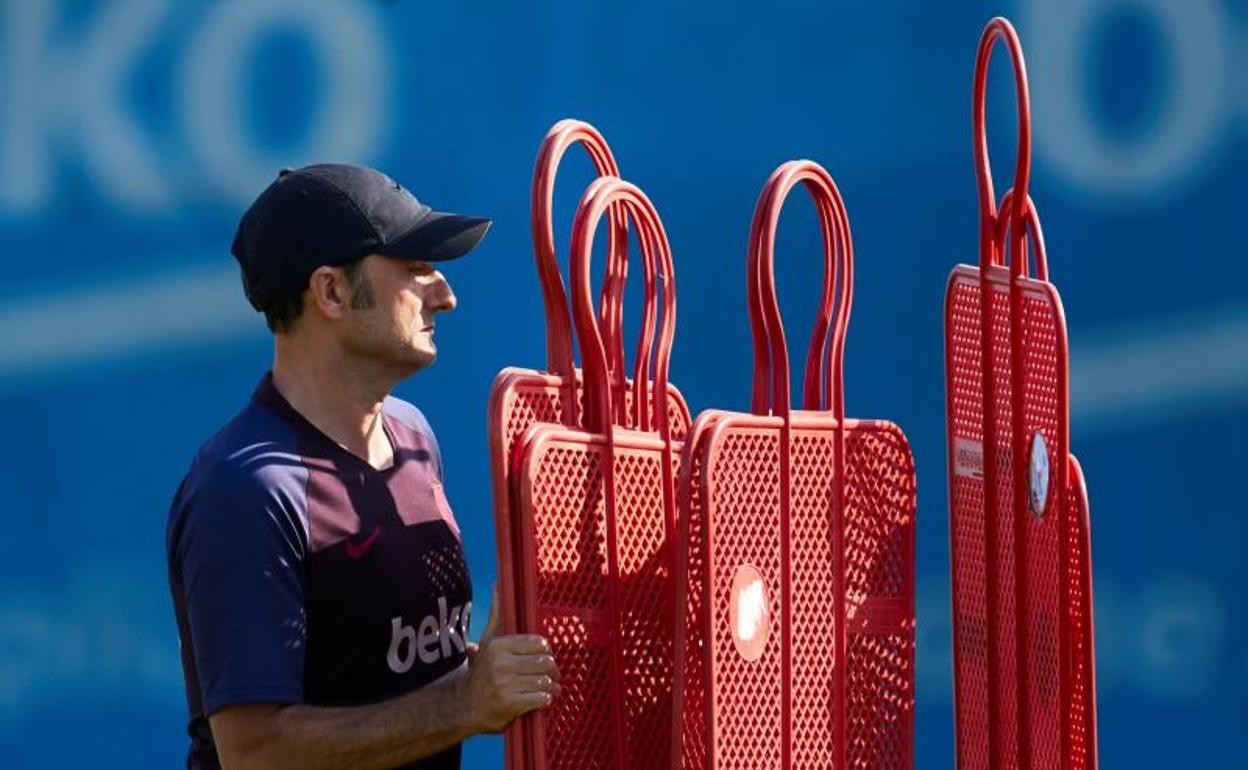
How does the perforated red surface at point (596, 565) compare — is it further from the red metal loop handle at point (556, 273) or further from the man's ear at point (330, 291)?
the man's ear at point (330, 291)

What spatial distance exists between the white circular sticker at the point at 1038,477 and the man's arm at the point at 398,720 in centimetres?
59

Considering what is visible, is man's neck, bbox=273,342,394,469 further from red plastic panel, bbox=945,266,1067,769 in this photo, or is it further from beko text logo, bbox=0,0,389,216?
beko text logo, bbox=0,0,389,216

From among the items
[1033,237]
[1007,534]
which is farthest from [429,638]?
[1033,237]

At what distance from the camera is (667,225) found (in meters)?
3.93

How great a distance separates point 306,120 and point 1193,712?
1.85 meters

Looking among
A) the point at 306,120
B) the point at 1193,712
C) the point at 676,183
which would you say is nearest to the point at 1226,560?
the point at 1193,712

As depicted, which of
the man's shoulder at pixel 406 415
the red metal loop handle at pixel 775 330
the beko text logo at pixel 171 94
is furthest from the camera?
the beko text logo at pixel 171 94

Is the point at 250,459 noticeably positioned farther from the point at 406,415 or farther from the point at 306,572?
the point at 406,415

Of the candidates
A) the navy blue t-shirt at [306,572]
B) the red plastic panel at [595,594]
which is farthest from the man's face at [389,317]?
the red plastic panel at [595,594]

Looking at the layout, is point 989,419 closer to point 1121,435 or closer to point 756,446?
point 756,446

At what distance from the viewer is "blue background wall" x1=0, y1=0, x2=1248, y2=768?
12.8 feet

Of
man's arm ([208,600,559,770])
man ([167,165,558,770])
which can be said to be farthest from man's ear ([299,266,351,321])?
man's arm ([208,600,559,770])

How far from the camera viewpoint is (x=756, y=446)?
266cm

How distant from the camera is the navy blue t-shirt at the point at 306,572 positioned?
251 cm
